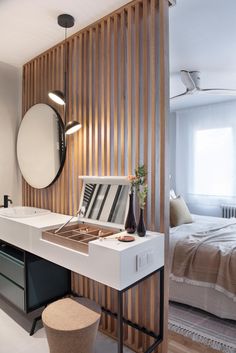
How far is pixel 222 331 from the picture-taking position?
2.16 m

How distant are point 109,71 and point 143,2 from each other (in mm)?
524

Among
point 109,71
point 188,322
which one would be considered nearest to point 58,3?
point 109,71

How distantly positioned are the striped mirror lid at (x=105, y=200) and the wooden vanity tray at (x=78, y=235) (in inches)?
2.2

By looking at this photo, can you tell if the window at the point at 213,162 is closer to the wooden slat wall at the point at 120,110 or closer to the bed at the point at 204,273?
the bed at the point at 204,273

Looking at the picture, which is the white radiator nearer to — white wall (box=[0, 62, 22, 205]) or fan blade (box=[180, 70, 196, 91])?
fan blade (box=[180, 70, 196, 91])

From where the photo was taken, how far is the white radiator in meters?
4.61

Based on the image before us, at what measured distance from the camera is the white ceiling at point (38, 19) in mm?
1928

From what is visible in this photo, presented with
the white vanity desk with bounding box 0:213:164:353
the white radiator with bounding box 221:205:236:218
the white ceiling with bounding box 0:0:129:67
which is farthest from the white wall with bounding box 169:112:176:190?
the white vanity desk with bounding box 0:213:164:353

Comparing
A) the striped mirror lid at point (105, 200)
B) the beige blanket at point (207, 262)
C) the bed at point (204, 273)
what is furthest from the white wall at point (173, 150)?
the striped mirror lid at point (105, 200)

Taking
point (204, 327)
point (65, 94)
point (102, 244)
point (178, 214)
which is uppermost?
point (65, 94)

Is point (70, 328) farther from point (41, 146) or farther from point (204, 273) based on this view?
point (41, 146)

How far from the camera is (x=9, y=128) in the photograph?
3.02 m

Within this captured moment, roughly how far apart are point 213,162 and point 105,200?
3.29 m

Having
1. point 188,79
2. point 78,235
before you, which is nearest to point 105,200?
point 78,235
